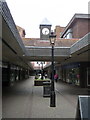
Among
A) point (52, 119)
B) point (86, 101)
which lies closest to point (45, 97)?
point (52, 119)

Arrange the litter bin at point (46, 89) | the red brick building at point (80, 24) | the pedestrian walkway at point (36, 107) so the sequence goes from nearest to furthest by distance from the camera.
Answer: the pedestrian walkway at point (36, 107)
the litter bin at point (46, 89)
the red brick building at point (80, 24)

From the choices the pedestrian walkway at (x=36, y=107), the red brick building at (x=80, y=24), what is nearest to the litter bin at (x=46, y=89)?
the pedestrian walkway at (x=36, y=107)

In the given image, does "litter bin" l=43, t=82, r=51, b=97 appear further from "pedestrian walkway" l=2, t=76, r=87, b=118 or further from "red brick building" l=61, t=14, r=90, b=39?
"red brick building" l=61, t=14, r=90, b=39

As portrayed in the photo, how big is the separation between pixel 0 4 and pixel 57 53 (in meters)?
13.6

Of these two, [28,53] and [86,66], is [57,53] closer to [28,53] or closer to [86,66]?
[28,53]

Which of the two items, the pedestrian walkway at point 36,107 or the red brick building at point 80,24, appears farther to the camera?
the red brick building at point 80,24

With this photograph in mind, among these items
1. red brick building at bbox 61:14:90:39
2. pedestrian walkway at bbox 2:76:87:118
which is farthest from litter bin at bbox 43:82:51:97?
red brick building at bbox 61:14:90:39

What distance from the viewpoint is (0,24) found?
7.27m

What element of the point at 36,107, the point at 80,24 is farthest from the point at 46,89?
the point at 80,24

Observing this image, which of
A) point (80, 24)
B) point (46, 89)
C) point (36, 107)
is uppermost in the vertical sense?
point (80, 24)

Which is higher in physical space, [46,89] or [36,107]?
[46,89]

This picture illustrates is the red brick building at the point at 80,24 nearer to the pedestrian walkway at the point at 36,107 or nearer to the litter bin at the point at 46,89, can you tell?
the litter bin at the point at 46,89

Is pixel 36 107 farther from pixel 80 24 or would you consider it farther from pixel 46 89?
pixel 80 24

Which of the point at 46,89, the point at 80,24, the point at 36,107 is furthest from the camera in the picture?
the point at 80,24
